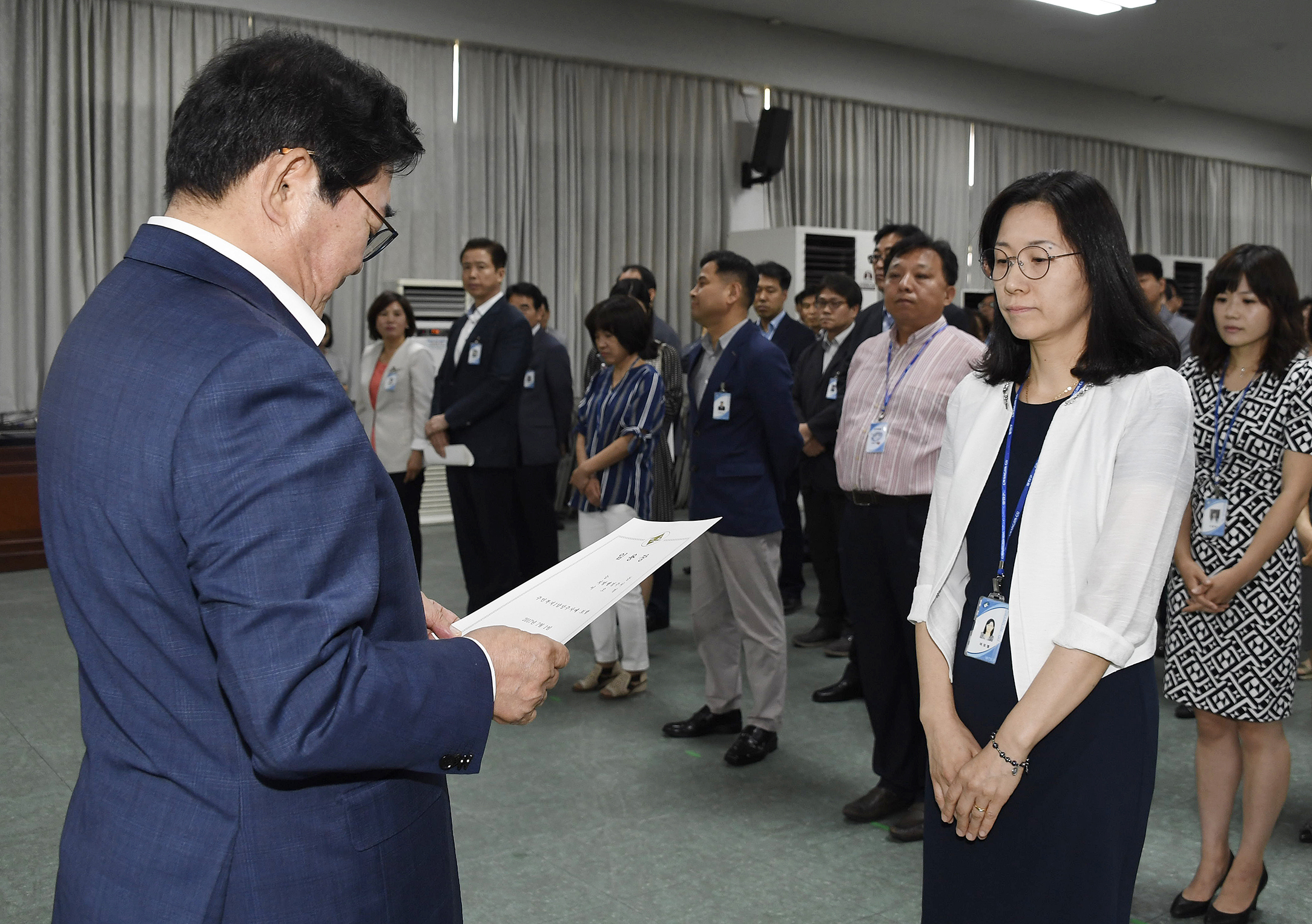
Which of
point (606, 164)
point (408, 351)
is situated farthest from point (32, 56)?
point (606, 164)

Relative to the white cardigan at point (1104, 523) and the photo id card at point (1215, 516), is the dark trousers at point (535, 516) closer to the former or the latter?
the photo id card at point (1215, 516)

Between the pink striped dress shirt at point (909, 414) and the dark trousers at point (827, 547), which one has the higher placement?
the pink striped dress shirt at point (909, 414)

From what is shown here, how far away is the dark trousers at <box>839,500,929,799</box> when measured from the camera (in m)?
2.92

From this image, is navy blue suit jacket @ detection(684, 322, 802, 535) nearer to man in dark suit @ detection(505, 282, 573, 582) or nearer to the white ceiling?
man in dark suit @ detection(505, 282, 573, 582)

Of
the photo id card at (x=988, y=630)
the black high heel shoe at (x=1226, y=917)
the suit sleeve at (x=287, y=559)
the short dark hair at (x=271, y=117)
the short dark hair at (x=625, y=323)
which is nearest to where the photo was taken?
the suit sleeve at (x=287, y=559)

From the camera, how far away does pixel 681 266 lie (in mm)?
9164

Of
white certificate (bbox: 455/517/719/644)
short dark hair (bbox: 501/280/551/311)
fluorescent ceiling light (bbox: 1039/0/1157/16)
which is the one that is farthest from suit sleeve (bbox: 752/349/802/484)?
fluorescent ceiling light (bbox: 1039/0/1157/16)

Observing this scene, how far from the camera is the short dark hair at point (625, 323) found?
13.1ft

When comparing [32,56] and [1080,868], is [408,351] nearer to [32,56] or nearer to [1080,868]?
[32,56]

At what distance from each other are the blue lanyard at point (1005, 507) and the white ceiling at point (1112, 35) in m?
7.80

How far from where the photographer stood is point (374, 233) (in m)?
1.11

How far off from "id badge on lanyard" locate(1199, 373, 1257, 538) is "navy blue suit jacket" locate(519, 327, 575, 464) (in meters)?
3.04

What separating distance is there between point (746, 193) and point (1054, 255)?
8.14 metres

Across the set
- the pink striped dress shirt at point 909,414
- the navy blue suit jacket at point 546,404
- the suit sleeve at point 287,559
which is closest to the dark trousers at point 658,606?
the navy blue suit jacket at point 546,404
